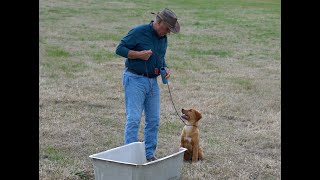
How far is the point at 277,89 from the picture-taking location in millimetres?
11898

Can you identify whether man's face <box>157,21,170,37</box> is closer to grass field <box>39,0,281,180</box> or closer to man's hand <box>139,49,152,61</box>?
man's hand <box>139,49,152,61</box>

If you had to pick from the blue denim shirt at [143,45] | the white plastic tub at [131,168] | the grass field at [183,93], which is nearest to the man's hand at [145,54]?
the blue denim shirt at [143,45]

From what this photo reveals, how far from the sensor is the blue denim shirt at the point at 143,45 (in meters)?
6.35

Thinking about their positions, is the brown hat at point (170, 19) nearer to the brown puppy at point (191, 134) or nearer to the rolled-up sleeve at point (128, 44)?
the rolled-up sleeve at point (128, 44)

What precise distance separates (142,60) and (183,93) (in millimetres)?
4922

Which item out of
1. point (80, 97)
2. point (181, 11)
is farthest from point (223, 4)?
point (80, 97)

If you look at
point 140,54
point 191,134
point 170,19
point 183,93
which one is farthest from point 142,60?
point 183,93

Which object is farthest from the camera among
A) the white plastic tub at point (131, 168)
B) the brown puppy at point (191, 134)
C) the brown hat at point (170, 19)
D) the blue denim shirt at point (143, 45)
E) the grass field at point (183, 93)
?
the grass field at point (183, 93)

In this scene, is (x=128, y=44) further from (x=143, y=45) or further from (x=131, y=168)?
(x=131, y=168)

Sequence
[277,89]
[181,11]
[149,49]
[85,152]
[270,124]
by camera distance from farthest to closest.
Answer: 1. [181,11]
2. [277,89]
3. [270,124]
4. [85,152]
5. [149,49]

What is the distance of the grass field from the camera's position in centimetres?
719

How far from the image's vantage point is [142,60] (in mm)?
6375
